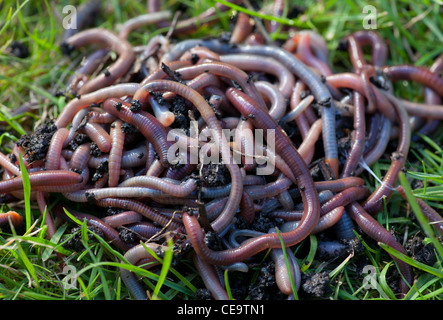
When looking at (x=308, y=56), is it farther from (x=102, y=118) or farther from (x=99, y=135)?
(x=99, y=135)

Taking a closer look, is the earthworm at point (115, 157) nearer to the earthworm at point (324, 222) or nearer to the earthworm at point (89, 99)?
the earthworm at point (89, 99)


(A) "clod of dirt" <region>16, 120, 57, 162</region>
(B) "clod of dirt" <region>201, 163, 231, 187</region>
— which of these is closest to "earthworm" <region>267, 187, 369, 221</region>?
(B) "clod of dirt" <region>201, 163, 231, 187</region>

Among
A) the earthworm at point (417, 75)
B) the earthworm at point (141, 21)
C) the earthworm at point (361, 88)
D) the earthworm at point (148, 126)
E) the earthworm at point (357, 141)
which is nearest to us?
the earthworm at point (148, 126)

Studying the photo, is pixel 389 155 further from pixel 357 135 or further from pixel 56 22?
pixel 56 22

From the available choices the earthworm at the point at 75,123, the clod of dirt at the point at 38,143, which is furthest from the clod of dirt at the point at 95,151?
the clod of dirt at the point at 38,143

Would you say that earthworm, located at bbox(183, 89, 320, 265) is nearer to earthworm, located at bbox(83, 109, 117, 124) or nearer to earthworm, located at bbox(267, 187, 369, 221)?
earthworm, located at bbox(267, 187, 369, 221)
